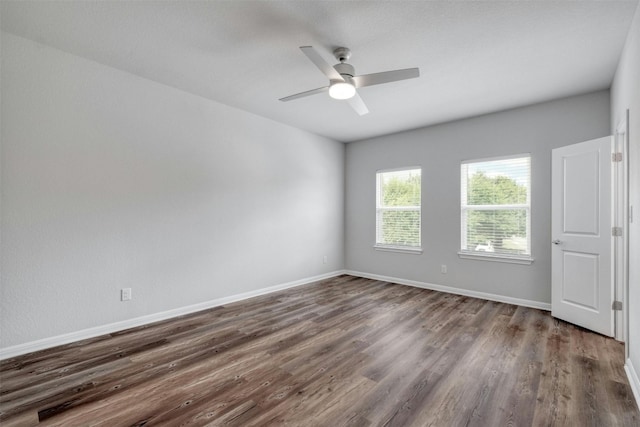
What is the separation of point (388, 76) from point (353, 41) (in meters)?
0.45

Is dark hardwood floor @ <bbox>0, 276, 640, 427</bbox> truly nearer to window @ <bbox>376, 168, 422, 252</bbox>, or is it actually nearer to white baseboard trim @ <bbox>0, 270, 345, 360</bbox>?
white baseboard trim @ <bbox>0, 270, 345, 360</bbox>

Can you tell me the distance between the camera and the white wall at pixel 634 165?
2080mm

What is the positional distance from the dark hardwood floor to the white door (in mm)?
257

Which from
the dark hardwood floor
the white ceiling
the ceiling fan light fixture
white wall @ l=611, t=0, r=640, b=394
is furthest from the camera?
the ceiling fan light fixture

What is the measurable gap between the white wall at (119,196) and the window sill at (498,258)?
2956 millimetres

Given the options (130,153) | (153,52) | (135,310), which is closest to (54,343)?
(135,310)

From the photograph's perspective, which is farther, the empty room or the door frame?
the door frame

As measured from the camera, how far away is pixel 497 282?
4293mm

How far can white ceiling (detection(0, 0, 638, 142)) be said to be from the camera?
2.22m

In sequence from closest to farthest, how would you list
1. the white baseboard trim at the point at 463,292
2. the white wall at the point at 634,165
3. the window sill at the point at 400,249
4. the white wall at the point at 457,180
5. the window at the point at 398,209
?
the white wall at the point at 634,165 → the white wall at the point at 457,180 → the white baseboard trim at the point at 463,292 → the window sill at the point at 400,249 → the window at the point at 398,209

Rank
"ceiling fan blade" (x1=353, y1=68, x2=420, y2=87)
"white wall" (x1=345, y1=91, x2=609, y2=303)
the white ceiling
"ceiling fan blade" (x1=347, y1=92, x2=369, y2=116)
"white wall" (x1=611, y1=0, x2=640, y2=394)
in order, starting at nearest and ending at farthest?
"white wall" (x1=611, y1=0, x2=640, y2=394) → the white ceiling → "ceiling fan blade" (x1=353, y1=68, x2=420, y2=87) → "ceiling fan blade" (x1=347, y1=92, x2=369, y2=116) → "white wall" (x1=345, y1=91, x2=609, y2=303)

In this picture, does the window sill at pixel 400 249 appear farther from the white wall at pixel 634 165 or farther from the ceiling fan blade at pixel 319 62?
the ceiling fan blade at pixel 319 62

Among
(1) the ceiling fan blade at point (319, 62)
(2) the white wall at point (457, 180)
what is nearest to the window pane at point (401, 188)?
(2) the white wall at point (457, 180)

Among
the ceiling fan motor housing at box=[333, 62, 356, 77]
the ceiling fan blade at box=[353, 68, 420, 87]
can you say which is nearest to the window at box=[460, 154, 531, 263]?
the ceiling fan blade at box=[353, 68, 420, 87]
